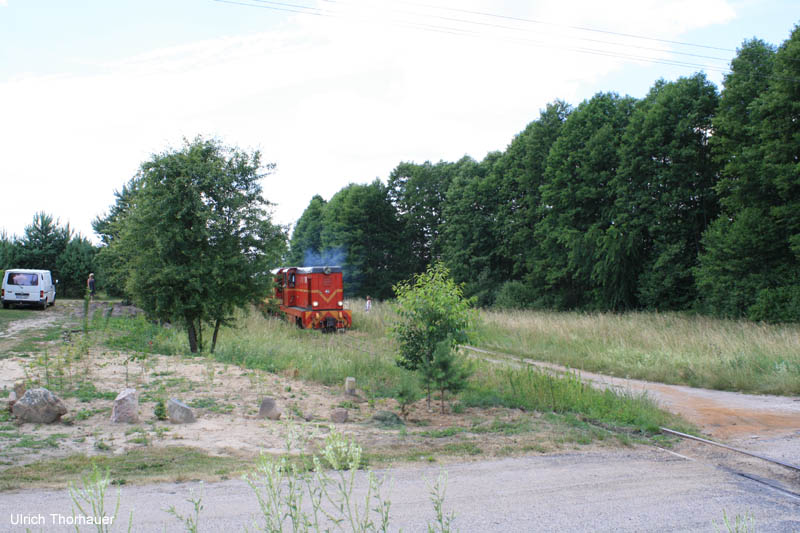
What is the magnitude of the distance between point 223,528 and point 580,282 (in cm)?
3564

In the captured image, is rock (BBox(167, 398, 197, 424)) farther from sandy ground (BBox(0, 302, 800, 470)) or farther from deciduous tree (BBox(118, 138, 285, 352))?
deciduous tree (BBox(118, 138, 285, 352))

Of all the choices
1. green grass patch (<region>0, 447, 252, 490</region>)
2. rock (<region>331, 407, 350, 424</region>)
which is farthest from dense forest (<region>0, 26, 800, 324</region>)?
green grass patch (<region>0, 447, 252, 490</region>)

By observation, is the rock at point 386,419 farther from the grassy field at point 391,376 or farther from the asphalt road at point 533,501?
the asphalt road at point 533,501

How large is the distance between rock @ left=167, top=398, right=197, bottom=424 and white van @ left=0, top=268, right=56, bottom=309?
84.3 feet

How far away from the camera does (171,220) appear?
45.6 feet

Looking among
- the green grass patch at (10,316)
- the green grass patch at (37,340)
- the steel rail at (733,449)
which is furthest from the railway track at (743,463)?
the green grass patch at (10,316)

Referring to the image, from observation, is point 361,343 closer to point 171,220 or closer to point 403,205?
point 171,220

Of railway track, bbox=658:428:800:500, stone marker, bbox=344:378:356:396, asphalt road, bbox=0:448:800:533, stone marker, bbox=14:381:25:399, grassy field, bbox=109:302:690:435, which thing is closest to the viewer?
asphalt road, bbox=0:448:800:533

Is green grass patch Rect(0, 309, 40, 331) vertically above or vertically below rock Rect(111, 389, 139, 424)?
above

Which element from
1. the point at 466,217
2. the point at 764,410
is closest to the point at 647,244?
the point at 466,217

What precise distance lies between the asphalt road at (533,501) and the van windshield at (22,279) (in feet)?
92.4

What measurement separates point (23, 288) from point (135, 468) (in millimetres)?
27836

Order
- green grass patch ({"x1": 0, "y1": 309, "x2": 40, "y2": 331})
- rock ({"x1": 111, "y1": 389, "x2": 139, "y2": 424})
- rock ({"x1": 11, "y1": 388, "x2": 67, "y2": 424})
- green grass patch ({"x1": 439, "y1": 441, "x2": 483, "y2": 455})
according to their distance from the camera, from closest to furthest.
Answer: green grass patch ({"x1": 439, "y1": 441, "x2": 483, "y2": 455}) < rock ({"x1": 11, "y1": 388, "x2": 67, "y2": 424}) < rock ({"x1": 111, "y1": 389, "x2": 139, "y2": 424}) < green grass patch ({"x1": 0, "y1": 309, "x2": 40, "y2": 331})

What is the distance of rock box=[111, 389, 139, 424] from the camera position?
7.61 meters
